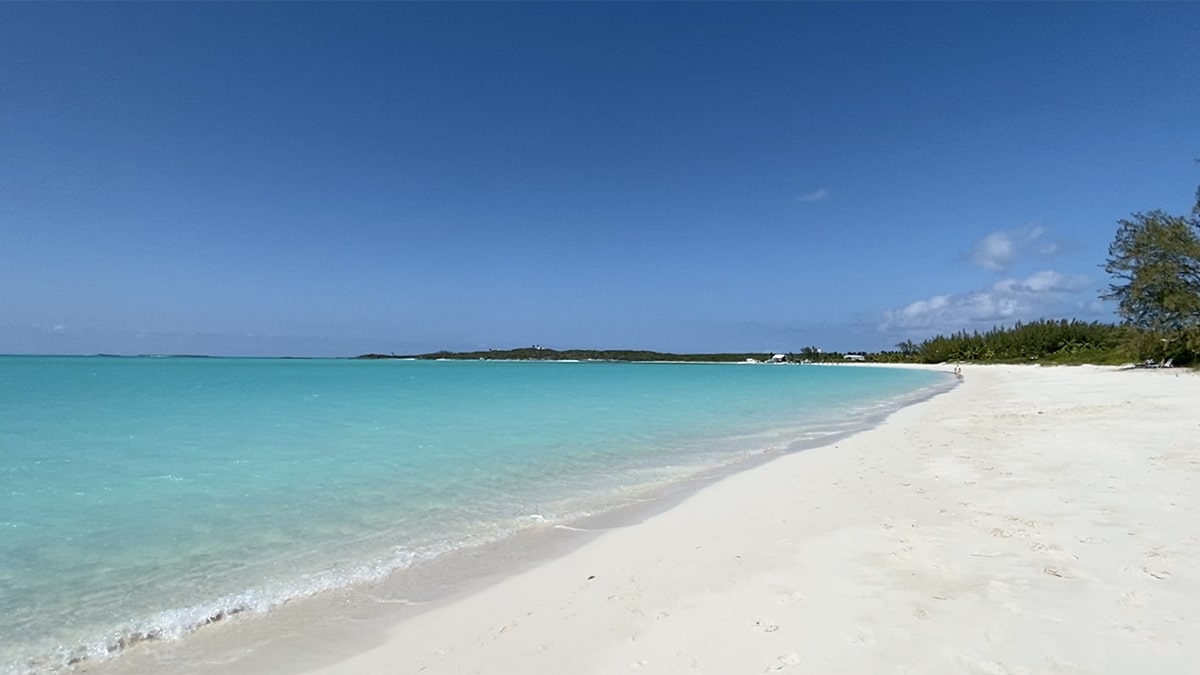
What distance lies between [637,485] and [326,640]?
18.2ft

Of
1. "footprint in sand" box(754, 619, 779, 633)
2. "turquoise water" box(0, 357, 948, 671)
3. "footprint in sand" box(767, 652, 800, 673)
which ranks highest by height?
"footprint in sand" box(767, 652, 800, 673)

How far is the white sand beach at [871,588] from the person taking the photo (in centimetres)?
321

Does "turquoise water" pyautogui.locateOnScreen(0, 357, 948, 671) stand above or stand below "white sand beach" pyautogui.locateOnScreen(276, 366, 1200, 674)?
below

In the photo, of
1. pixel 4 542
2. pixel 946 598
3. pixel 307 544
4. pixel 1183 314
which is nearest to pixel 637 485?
pixel 307 544

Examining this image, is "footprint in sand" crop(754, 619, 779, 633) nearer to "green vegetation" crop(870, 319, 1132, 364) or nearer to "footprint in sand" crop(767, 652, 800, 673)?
"footprint in sand" crop(767, 652, 800, 673)

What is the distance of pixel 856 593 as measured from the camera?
4008mm

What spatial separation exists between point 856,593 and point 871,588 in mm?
168

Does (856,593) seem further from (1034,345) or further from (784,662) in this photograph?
(1034,345)

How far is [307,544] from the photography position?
20.0ft

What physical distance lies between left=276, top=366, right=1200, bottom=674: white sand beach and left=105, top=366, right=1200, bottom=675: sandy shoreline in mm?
16

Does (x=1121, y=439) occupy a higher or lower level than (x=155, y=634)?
higher

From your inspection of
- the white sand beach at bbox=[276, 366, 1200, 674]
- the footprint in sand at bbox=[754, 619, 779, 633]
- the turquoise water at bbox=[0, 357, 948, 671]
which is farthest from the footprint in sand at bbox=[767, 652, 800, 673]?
the turquoise water at bbox=[0, 357, 948, 671]

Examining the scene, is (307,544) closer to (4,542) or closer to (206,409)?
(4,542)

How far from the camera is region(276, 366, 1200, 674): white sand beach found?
3209 millimetres
